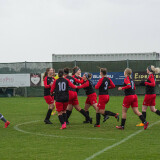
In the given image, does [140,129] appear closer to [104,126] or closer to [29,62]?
[104,126]

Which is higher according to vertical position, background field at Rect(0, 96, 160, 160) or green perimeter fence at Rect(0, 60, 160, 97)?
green perimeter fence at Rect(0, 60, 160, 97)

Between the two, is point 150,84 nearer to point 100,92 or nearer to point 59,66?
point 100,92

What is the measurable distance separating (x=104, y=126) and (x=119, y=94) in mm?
19057

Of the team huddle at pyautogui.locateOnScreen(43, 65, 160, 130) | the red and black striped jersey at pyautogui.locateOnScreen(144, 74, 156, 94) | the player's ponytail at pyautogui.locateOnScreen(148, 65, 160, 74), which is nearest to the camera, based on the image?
the team huddle at pyautogui.locateOnScreen(43, 65, 160, 130)

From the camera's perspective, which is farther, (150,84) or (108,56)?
(108,56)

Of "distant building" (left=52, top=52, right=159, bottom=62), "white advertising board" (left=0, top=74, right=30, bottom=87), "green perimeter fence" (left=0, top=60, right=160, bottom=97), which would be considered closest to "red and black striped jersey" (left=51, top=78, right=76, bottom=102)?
"green perimeter fence" (left=0, top=60, right=160, bottom=97)

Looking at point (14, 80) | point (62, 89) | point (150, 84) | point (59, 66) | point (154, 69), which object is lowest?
point (14, 80)

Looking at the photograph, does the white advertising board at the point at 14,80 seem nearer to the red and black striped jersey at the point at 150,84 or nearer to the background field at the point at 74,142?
the background field at the point at 74,142

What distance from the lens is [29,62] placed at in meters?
32.1

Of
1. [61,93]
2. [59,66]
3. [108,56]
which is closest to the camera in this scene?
[61,93]

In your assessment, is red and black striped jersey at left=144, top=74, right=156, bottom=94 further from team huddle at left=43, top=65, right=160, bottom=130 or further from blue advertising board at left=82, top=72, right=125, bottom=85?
blue advertising board at left=82, top=72, right=125, bottom=85

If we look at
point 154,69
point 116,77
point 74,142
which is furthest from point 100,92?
point 116,77

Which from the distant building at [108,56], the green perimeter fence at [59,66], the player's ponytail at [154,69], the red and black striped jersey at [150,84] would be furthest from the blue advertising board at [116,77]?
the player's ponytail at [154,69]

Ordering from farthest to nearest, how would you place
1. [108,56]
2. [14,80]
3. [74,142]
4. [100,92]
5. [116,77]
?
[108,56] → [14,80] → [116,77] → [100,92] → [74,142]
